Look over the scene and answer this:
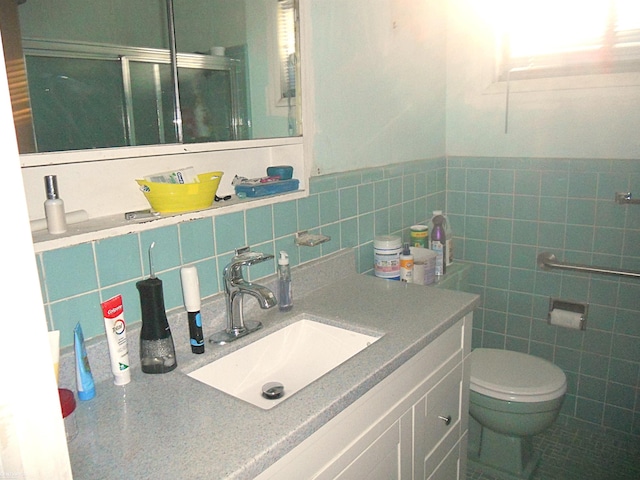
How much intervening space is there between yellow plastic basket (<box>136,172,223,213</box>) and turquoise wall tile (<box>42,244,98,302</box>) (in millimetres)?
170

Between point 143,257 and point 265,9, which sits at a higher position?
point 265,9

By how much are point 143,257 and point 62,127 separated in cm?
34

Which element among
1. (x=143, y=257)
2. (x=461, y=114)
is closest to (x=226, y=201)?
(x=143, y=257)

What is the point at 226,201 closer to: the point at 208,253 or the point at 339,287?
the point at 208,253

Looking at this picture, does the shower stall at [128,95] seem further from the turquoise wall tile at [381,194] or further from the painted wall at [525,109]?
the painted wall at [525,109]

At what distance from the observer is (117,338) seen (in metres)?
1.07

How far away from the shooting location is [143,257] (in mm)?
1192

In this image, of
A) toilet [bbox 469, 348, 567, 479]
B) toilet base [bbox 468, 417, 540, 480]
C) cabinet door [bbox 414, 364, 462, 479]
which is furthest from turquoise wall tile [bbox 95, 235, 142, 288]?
toilet base [bbox 468, 417, 540, 480]

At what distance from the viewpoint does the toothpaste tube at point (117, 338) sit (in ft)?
3.45

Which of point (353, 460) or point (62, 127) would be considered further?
point (353, 460)

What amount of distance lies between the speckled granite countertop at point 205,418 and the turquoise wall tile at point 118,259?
0.15 meters

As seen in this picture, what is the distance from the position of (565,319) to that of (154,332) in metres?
1.78

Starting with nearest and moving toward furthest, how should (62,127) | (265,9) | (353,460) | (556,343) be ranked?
(62,127)
(353,460)
(265,9)
(556,343)

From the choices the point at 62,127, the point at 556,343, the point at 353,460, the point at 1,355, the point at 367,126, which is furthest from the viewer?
the point at 556,343
